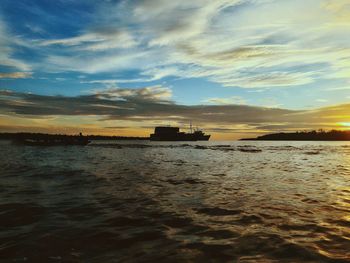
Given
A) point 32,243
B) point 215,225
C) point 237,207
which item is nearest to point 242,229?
point 215,225

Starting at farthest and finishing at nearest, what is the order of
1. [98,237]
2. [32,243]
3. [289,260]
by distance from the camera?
[98,237]
[32,243]
[289,260]

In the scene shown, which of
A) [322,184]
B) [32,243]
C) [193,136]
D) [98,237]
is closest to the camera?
[32,243]

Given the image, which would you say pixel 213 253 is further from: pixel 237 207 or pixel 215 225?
pixel 237 207

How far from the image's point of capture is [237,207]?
10.4 metres

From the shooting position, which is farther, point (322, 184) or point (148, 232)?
point (322, 184)

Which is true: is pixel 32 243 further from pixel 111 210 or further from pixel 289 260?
pixel 289 260

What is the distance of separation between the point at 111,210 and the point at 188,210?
254 cm

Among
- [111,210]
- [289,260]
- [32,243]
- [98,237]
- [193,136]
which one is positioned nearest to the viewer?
[289,260]

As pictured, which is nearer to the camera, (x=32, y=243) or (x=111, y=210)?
(x=32, y=243)

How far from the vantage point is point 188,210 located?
998 cm

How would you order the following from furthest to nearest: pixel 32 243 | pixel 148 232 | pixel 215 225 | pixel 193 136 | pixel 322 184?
pixel 193 136, pixel 322 184, pixel 215 225, pixel 148 232, pixel 32 243

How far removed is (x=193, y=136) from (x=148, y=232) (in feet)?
626

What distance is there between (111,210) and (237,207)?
4297 mm

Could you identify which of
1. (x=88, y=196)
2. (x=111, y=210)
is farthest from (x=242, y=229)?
(x=88, y=196)
